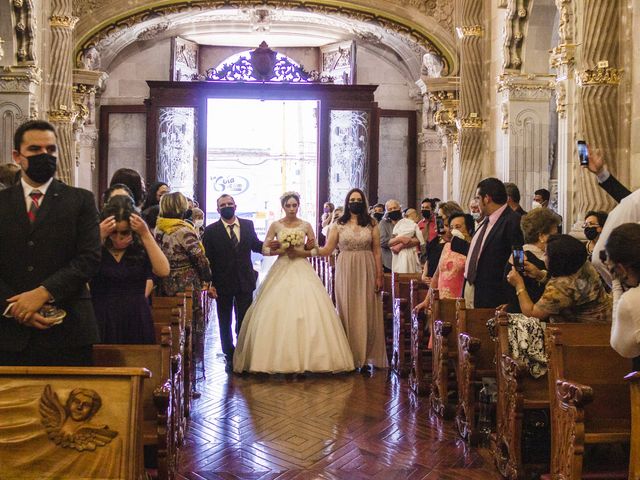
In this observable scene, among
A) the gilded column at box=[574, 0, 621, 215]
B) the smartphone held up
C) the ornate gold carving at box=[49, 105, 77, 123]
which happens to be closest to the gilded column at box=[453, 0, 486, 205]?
the gilded column at box=[574, 0, 621, 215]

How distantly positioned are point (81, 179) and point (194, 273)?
1032 centimetres

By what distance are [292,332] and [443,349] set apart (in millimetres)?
→ 1979

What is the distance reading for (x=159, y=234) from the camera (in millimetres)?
7004

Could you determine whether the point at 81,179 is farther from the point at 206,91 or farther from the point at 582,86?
the point at 582,86

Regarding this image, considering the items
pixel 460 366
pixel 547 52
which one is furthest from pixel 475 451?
pixel 547 52

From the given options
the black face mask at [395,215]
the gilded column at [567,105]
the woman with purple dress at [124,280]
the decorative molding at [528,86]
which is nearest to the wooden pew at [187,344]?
the woman with purple dress at [124,280]

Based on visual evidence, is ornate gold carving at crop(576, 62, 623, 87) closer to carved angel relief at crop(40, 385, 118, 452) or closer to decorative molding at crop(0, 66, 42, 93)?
carved angel relief at crop(40, 385, 118, 452)

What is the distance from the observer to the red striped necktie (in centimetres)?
378

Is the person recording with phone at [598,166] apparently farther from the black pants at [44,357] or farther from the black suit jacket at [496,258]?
the black pants at [44,357]

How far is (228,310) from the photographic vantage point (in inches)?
328

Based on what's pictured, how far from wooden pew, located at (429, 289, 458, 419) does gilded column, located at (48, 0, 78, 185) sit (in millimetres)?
7701

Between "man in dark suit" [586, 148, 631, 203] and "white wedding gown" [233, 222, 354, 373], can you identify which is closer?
"man in dark suit" [586, 148, 631, 203]

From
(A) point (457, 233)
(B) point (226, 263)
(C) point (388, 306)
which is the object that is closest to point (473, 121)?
(C) point (388, 306)

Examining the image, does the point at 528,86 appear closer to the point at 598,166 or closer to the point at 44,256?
the point at 598,166
